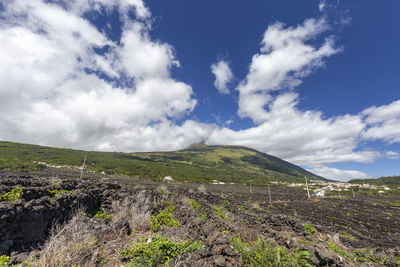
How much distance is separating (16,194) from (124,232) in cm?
490

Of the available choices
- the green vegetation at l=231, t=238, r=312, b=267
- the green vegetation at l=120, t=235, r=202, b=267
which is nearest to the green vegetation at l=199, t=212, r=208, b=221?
the green vegetation at l=120, t=235, r=202, b=267

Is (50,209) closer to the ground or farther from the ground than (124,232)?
farther from the ground

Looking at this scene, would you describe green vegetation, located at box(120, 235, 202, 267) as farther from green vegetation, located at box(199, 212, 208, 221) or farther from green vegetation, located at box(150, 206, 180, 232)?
green vegetation, located at box(199, 212, 208, 221)

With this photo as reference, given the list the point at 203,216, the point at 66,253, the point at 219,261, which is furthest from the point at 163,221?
the point at 219,261

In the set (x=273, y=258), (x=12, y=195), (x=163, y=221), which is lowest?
(x=163, y=221)

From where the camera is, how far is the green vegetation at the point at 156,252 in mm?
4680

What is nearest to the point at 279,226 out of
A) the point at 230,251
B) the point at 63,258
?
the point at 230,251

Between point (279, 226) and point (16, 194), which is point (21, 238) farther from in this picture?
point (279, 226)

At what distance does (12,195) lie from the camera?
6.87 metres

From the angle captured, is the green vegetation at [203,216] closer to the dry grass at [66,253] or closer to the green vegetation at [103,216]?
the green vegetation at [103,216]

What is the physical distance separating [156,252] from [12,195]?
6.82 meters

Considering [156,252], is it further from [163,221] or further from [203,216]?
[203,216]

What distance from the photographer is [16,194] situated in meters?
7.00

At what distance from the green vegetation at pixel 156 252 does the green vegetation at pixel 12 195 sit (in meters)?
5.70
